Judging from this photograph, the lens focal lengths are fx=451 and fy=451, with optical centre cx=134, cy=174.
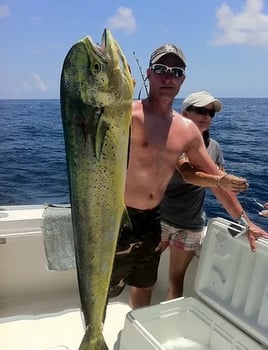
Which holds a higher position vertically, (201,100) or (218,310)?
(201,100)

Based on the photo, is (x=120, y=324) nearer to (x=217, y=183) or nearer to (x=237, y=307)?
(x=237, y=307)

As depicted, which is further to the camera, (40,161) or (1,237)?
(40,161)

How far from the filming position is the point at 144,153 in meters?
2.67

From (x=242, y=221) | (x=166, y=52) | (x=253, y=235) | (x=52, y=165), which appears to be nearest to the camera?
(x=166, y=52)

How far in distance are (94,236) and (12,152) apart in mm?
15828

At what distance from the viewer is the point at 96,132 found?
1.38 metres

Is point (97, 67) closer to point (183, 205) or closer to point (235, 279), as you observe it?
point (235, 279)

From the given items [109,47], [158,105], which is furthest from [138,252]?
[109,47]

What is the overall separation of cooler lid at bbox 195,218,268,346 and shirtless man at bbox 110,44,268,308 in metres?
0.13

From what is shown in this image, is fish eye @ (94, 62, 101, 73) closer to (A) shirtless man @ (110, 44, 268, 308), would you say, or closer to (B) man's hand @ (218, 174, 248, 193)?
(A) shirtless man @ (110, 44, 268, 308)

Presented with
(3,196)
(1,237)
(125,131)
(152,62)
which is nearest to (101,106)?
(125,131)

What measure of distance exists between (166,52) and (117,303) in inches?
93.6

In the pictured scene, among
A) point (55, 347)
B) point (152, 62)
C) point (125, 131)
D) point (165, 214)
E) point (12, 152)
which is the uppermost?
point (152, 62)

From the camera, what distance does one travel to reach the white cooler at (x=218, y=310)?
272 centimetres
